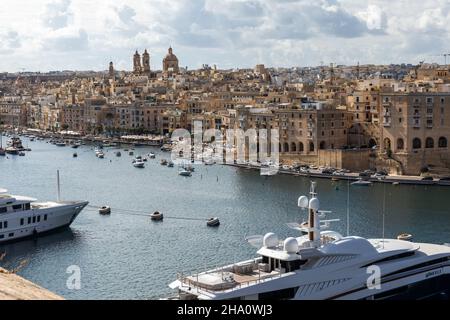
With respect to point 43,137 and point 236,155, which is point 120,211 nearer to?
point 236,155

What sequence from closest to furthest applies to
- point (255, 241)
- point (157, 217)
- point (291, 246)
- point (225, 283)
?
point (225, 283), point (291, 246), point (255, 241), point (157, 217)

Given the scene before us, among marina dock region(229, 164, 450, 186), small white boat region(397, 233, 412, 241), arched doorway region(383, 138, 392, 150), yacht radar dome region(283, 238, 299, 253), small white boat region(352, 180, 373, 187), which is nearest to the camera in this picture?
yacht radar dome region(283, 238, 299, 253)

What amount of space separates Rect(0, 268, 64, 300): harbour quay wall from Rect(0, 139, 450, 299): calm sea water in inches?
267

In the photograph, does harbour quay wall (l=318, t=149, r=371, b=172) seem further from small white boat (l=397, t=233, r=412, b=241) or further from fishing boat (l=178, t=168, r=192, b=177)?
small white boat (l=397, t=233, r=412, b=241)

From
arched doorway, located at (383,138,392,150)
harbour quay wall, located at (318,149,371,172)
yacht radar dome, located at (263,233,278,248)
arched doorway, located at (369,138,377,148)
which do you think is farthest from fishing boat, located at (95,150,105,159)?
yacht radar dome, located at (263,233,278,248)

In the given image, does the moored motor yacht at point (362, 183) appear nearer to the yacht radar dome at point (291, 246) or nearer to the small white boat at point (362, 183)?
the small white boat at point (362, 183)

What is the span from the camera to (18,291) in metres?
4.75

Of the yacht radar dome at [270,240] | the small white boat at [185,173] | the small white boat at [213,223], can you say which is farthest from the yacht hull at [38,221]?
the small white boat at [185,173]

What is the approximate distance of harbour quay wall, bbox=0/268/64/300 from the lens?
4.46m

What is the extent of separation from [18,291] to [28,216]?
12.8m

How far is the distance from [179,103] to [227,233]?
1172 inches

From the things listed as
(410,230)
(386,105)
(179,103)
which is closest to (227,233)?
(410,230)

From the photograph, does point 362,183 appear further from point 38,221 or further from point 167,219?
point 38,221

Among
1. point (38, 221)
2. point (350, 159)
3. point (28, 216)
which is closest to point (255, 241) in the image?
point (28, 216)
